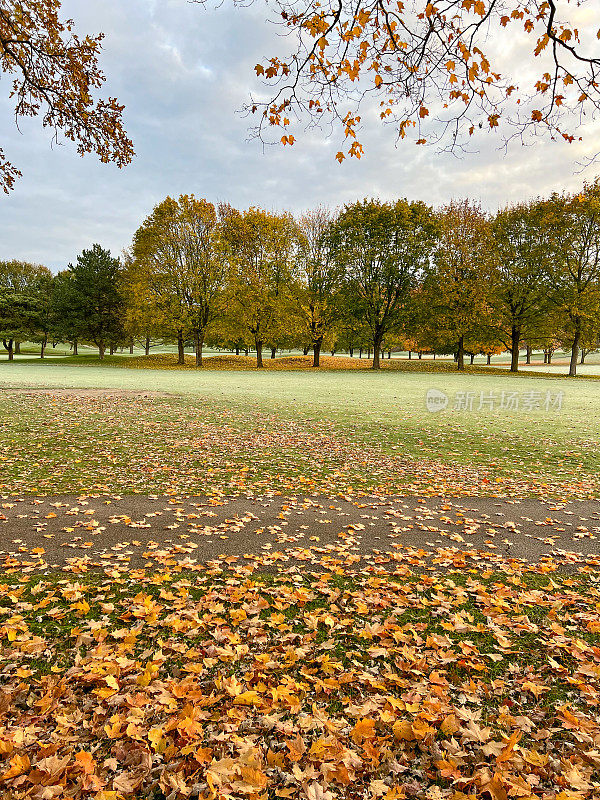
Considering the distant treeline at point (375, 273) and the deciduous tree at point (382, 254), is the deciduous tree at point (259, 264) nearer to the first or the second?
the distant treeline at point (375, 273)

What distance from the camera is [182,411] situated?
15.1m

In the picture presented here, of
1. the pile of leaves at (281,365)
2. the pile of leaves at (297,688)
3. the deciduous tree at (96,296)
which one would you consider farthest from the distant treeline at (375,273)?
the pile of leaves at (297,688)

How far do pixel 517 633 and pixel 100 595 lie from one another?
365 centimetres

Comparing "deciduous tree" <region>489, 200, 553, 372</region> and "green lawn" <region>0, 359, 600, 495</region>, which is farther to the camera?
"deciduous tree" <region>489, 200, 553, 372</region>

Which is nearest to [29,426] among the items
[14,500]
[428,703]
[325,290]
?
[14,500]

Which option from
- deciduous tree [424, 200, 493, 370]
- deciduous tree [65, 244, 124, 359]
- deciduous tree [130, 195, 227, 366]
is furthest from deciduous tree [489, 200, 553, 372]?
deciduous tree [65, 244, 124, 359]

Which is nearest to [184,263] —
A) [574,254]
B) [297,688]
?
[574,254]

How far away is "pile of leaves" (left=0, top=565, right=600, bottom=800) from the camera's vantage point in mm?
2250

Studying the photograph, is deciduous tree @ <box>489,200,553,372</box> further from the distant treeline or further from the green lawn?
the green lawn
